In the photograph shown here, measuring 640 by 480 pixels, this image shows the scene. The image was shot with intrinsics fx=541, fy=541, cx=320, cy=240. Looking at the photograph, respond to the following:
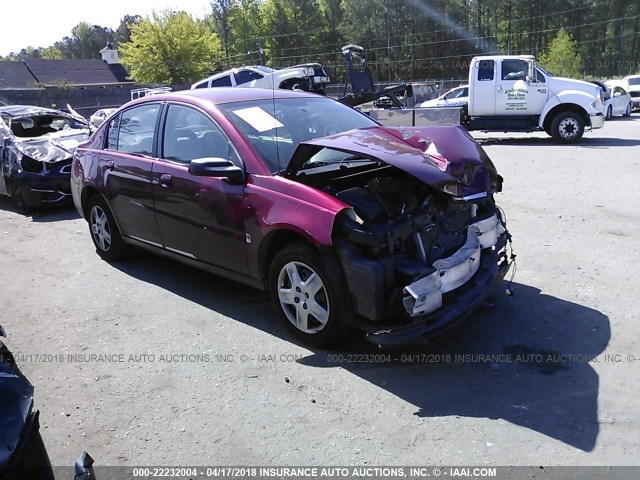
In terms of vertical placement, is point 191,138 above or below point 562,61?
below

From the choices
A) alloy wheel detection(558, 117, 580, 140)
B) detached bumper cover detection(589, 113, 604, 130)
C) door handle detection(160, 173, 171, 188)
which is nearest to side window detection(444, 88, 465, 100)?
alloy wheel detection(558, 117, 580, 140)

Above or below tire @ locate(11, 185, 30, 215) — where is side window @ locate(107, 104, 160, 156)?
above

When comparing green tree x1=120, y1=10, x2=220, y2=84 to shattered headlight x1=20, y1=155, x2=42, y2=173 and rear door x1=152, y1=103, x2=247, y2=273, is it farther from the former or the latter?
rear door x1=152, y1=103, x2=247, y2=273

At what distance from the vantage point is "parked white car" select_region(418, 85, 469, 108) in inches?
753

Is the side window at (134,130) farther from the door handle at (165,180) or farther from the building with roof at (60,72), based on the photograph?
the building with roof at (60,72)

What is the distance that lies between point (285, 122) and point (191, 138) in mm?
842

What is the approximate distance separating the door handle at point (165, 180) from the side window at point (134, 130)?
16.4 inches

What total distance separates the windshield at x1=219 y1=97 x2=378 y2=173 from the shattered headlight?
19.0 ft

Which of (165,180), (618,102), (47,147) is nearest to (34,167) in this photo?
(47,147)

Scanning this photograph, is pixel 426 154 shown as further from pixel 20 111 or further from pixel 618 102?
pixel 618 102

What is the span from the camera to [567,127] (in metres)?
14.4

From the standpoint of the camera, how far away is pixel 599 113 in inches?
554

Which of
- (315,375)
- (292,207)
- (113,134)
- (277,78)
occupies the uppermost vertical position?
(277,78)

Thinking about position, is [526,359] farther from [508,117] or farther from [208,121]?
[508,117]
